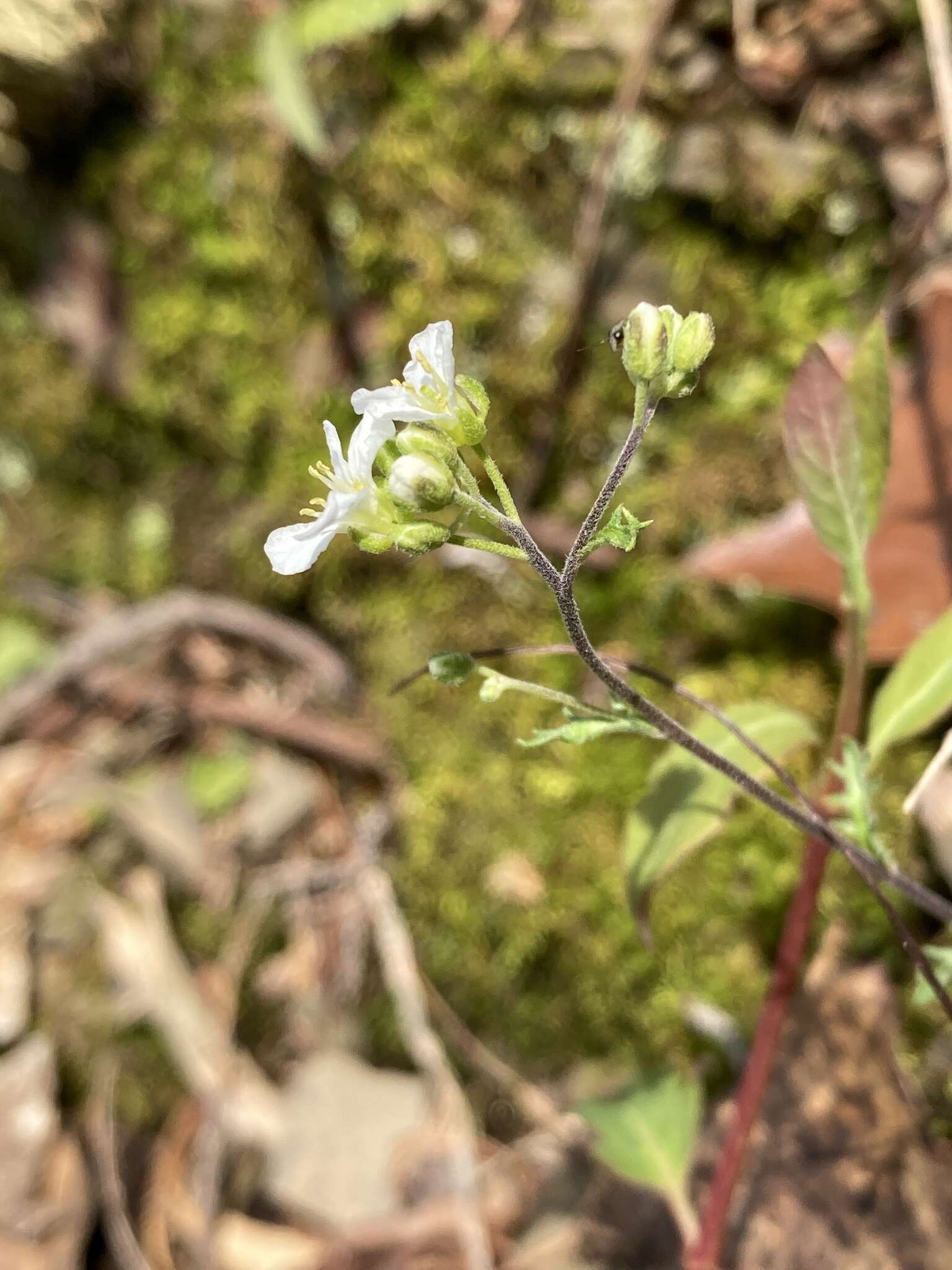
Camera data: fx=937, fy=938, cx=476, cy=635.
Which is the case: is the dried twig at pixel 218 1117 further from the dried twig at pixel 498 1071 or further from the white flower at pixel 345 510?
the white flower at pixel 345 510

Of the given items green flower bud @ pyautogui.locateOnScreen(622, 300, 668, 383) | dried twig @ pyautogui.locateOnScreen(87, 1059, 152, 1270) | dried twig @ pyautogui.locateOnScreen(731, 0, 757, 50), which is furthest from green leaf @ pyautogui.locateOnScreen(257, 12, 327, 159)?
dried twig @ pyautogui.locateOnScreen(87, 1059, 152, 1270)

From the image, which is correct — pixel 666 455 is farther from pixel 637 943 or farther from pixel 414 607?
pixel 637 943

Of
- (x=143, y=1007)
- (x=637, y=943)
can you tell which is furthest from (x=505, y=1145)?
(x=143, y=1007)

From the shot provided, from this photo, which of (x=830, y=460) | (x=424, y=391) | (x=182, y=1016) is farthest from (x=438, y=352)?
(x=182, y=1016)

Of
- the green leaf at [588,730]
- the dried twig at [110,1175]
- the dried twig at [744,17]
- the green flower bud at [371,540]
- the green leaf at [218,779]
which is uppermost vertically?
the dried twig at [744,17]

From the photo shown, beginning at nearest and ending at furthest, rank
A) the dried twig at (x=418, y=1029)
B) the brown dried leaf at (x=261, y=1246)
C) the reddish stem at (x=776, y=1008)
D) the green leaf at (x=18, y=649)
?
the reddish stem at (x=776, y=1008) → the dried twig at (x=418, y=1029) → the brown dried leaf at (x=261, y=1246) → the green leaf at (x=18, y=649)

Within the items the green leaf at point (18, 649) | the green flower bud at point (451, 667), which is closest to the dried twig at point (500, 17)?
the green flower bud at point (451, 667)
